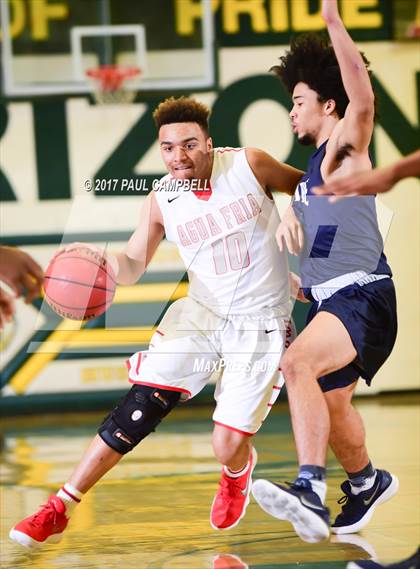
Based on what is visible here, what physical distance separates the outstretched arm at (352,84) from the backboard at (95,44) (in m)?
5.45

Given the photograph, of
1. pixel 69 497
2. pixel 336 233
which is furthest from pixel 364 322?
pixel 69 497

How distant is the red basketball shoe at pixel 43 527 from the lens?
458cm

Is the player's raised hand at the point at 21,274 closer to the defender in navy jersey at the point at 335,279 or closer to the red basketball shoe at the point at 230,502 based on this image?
the defender in navy jersey at the point at 335,279

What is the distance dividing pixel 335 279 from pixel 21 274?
1520mm

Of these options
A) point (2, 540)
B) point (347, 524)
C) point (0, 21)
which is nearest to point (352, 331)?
point (347, 524)

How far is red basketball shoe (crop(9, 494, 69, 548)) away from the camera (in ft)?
15.0

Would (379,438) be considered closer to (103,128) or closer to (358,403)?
(358,403)

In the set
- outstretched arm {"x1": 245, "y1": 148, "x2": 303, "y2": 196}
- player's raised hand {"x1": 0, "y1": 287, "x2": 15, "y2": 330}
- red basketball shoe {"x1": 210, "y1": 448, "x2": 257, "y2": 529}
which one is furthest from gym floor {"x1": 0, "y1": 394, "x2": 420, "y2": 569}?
outstretched arm {"x1": 245, "y1": 148, "x2": 303, "y2": 196}

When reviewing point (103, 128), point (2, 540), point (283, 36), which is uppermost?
point (283, 36)

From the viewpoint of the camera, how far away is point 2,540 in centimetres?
505

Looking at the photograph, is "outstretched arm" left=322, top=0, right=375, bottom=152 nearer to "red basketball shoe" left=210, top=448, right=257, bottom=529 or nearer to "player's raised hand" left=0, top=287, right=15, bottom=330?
"player's raised hand" left=0, top=287, right=15, bottom=330

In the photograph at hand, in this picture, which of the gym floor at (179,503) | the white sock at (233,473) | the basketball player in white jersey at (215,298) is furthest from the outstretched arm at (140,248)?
the gym floor at (179,503)

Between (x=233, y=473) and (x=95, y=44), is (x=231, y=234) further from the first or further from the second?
(x=95, y=44)

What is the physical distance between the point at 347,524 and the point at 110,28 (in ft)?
18.8
